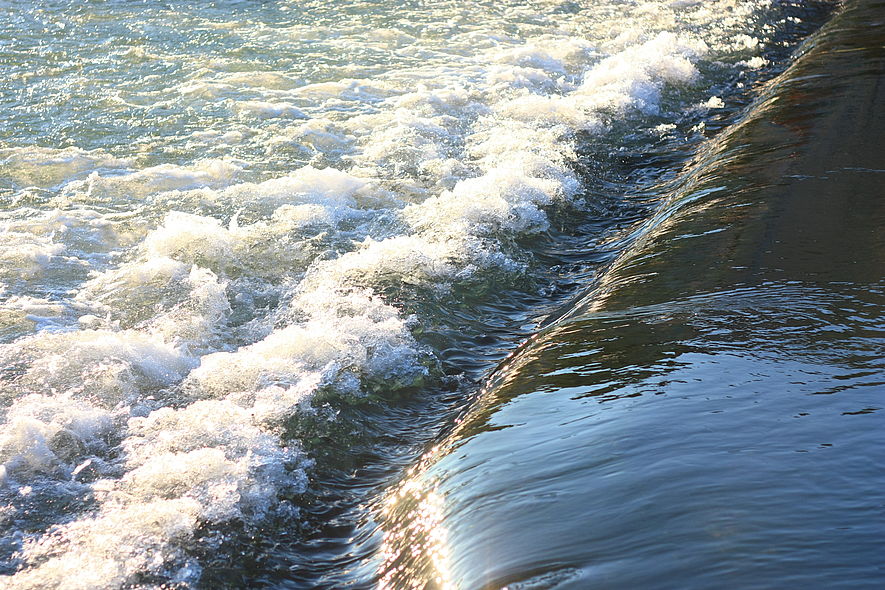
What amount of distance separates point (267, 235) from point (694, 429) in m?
4.33

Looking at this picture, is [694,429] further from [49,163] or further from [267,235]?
[49,163]

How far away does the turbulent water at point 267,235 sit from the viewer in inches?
162

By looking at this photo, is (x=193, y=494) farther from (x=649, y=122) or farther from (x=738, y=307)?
(x=649, y=122)

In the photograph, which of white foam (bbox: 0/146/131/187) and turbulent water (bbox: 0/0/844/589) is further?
white foam (bbox: 0/146/131/187)

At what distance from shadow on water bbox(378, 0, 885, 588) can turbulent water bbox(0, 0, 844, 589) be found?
62 cm

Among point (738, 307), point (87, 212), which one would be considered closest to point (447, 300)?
point (738, 307)

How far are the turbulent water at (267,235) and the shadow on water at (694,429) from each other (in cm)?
62

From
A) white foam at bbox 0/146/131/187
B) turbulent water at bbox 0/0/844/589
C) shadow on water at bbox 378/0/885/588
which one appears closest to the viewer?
shadow on water at bbox 378/0/885/588

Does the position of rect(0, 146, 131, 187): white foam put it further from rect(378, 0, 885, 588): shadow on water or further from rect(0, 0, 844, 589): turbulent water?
rect(378, 0, 885, 588): shadow on water

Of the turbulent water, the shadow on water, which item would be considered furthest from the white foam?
the shadow on water

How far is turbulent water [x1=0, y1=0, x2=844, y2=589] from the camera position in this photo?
162 inches

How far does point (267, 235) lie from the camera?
22.7 feet

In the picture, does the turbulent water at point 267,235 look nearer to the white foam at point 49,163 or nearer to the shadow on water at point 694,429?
the white foam at point 49,163

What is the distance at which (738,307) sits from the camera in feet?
14.5
